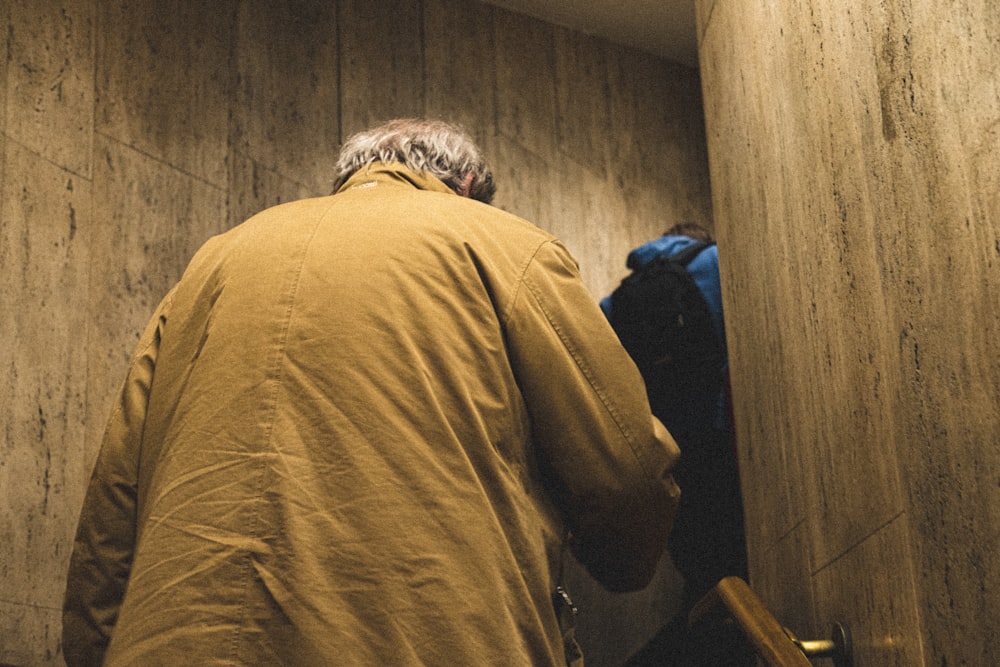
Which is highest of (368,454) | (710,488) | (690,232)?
(690,232)

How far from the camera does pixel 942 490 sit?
3.35ft

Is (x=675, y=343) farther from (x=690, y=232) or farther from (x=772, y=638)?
(x=772, y=638)

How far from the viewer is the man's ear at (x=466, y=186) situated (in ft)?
7.12

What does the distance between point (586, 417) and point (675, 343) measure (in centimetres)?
143

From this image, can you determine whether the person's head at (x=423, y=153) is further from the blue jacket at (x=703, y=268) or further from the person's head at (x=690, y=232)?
the person's head at (x=690, y=232)

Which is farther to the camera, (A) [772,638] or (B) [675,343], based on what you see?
(B) [675,343]

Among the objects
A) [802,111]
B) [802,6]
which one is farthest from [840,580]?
[802,6]

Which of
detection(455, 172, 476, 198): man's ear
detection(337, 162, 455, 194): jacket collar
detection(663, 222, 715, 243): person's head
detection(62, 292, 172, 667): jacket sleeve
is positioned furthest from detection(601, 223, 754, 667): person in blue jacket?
detection(62, 292, 172, 667): jacket sleeve

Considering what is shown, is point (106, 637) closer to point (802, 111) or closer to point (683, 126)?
point (802, 111)

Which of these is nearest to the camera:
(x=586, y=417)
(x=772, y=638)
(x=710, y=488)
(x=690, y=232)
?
(x=772, y=638)

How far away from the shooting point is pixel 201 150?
3.23 meters

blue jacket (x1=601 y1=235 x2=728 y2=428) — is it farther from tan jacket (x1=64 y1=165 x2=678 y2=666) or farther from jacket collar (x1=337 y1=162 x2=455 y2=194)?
tan jacket (x1=64 y1=165 x2=678 y2=666)

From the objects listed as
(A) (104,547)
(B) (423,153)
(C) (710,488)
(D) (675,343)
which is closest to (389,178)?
(B) (423,153)

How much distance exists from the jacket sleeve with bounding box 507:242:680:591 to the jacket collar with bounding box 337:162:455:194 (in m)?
0.31
